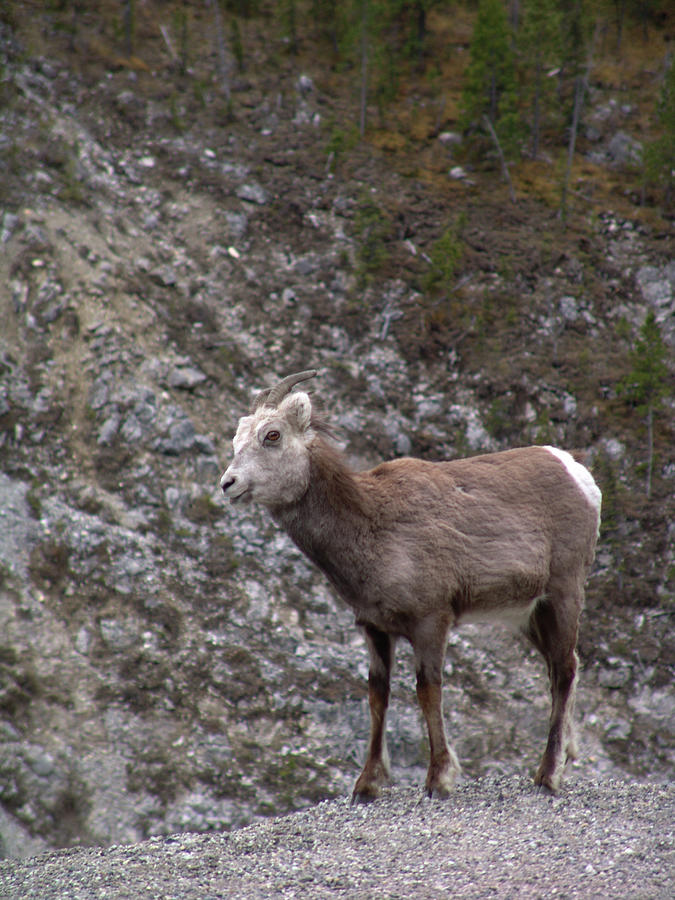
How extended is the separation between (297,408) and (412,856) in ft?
13.8

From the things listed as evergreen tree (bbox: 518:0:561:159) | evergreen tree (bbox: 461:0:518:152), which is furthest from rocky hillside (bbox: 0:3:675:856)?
evergreen tree (bbox: 518:0:561:159)

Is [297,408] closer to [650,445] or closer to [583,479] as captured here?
[583,479]

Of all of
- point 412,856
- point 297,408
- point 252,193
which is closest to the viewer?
point 412,856

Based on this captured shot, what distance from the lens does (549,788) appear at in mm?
8312

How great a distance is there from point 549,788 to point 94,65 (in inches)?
836

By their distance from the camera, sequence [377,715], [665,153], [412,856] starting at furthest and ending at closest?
[665,153], [377,715], [412,856]

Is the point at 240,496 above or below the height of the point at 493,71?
below

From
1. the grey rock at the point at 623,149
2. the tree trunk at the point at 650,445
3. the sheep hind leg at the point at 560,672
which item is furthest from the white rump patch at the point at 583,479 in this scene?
the grey rock at the point at 623,149

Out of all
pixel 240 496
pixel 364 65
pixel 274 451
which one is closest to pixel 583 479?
pixel 274 451

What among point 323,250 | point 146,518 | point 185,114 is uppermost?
point 185,114

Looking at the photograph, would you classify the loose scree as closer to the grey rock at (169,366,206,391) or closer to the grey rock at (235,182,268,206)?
the grey rock at (169,366,206,391)

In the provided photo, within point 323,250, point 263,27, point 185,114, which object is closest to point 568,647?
point 323,250

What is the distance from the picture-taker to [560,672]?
871cm

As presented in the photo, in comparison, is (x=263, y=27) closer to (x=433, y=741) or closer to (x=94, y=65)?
(x=94, y=65)
